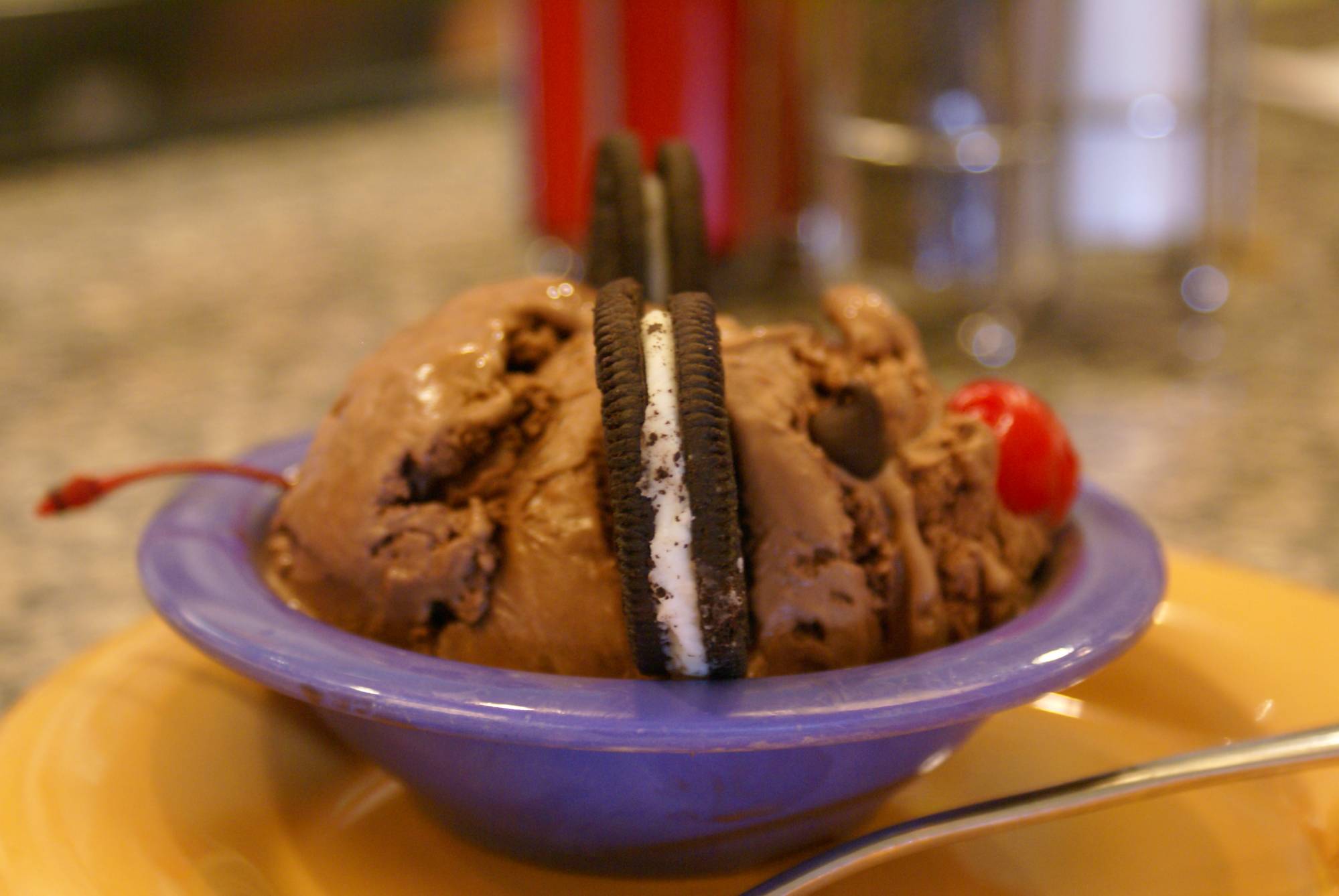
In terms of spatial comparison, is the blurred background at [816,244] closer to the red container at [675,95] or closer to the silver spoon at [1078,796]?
the red container at [675,95]

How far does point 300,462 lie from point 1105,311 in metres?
0.90

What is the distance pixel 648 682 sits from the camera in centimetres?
36

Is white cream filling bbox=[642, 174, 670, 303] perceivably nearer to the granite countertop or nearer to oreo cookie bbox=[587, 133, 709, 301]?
oreo cookie bbox=[587, 133, 709, 301]

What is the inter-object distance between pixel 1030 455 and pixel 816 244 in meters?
0.83

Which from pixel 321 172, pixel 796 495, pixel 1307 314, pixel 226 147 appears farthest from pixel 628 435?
pixel 226 147

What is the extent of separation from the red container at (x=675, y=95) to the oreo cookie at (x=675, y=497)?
84 centimetres

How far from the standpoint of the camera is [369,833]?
1.45 ft

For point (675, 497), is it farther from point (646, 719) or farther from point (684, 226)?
point (684, 226)

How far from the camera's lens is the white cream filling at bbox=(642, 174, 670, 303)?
1.63 feet

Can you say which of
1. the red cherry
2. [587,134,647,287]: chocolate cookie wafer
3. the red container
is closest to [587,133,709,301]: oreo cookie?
[587,134,647,287]: chocolate cookie wafer

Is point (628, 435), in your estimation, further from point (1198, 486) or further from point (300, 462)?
point (1198, 486)

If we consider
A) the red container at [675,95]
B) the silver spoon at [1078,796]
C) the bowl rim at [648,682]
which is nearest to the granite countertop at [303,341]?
the red container at [675,95]

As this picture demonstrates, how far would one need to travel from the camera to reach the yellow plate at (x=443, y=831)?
404mm

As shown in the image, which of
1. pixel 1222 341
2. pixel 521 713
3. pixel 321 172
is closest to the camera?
pixel 521 713
